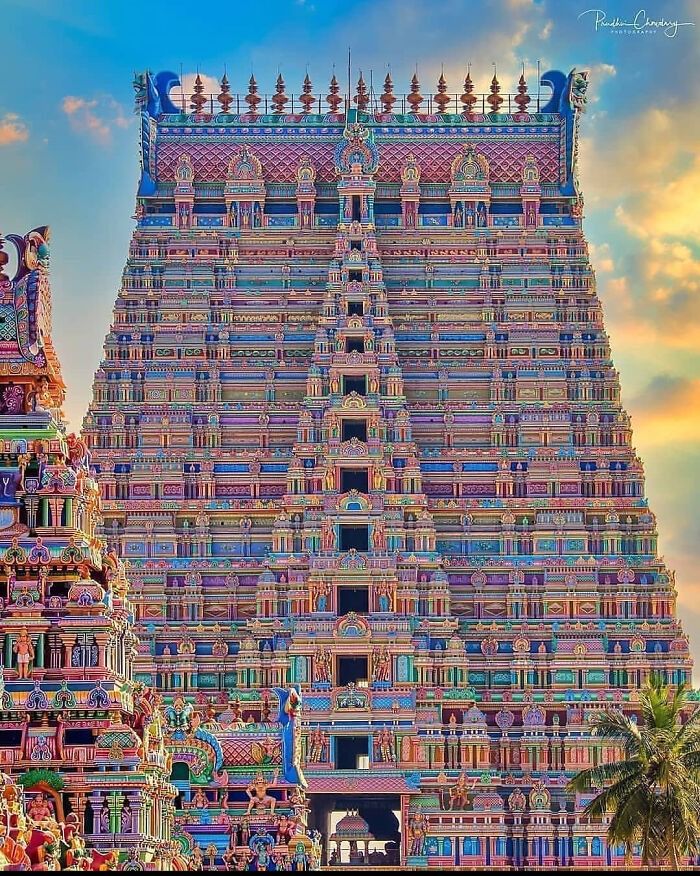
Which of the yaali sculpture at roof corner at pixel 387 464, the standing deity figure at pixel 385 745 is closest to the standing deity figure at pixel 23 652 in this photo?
the yaali sculpture at roof corner at pixel 387 464

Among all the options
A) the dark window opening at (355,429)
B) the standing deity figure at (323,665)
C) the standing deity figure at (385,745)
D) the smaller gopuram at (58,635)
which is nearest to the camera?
the smaller gopuram at (58,635)

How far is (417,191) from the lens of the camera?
10850 cm

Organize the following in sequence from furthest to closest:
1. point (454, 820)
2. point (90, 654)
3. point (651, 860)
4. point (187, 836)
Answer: point (454, 820), point (651, 860), point (187, 836), point (90, 654)

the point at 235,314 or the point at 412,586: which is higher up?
the point at 235,314

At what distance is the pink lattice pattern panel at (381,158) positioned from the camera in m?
109

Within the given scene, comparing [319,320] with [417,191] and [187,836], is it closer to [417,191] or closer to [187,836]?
[417,191]

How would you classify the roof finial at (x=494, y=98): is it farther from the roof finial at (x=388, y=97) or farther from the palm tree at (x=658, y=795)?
the palm tree at (x=658, y=795)

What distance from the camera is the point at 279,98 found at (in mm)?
110938

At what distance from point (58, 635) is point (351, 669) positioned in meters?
36.7

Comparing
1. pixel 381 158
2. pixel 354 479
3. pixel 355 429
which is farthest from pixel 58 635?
pixel 381 158

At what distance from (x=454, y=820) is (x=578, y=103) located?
29.5 m

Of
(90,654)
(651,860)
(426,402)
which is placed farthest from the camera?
(426,402)

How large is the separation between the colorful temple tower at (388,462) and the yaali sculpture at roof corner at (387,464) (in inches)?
4.2

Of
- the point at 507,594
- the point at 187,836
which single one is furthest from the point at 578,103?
the point at 187,836
